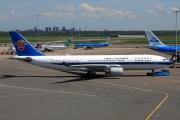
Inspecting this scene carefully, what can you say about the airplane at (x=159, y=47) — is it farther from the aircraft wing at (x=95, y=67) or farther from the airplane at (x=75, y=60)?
the aircraft wing at (x=95, y=67)

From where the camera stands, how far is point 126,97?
96.3ft

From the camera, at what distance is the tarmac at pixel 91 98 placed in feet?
74.4

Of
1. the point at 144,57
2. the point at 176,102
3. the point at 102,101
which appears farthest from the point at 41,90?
the point at 144,57

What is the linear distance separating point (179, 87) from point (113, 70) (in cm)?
986

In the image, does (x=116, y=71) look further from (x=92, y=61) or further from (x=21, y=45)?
(x=21, y=45)

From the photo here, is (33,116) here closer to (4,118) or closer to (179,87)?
(4,118)

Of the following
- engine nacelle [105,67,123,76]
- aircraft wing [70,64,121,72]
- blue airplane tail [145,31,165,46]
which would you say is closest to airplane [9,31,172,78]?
aircraft wing [70,64,121,72]

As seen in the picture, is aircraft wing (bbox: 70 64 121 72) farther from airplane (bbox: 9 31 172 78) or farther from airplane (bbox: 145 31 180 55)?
airplane (bbox: 145 31 180 55)

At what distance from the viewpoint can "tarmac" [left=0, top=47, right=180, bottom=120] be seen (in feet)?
74.4

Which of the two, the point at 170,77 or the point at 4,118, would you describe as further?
the point at 170,77

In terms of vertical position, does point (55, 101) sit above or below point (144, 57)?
below

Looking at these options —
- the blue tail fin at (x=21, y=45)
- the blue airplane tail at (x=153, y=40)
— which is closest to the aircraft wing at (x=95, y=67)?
the blue tail fin at (x=21, y=45)

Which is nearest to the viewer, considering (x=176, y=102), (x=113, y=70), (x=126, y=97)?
(x=176, y=102)

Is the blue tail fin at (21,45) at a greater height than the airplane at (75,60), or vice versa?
the blue tail fin at (21,45)
